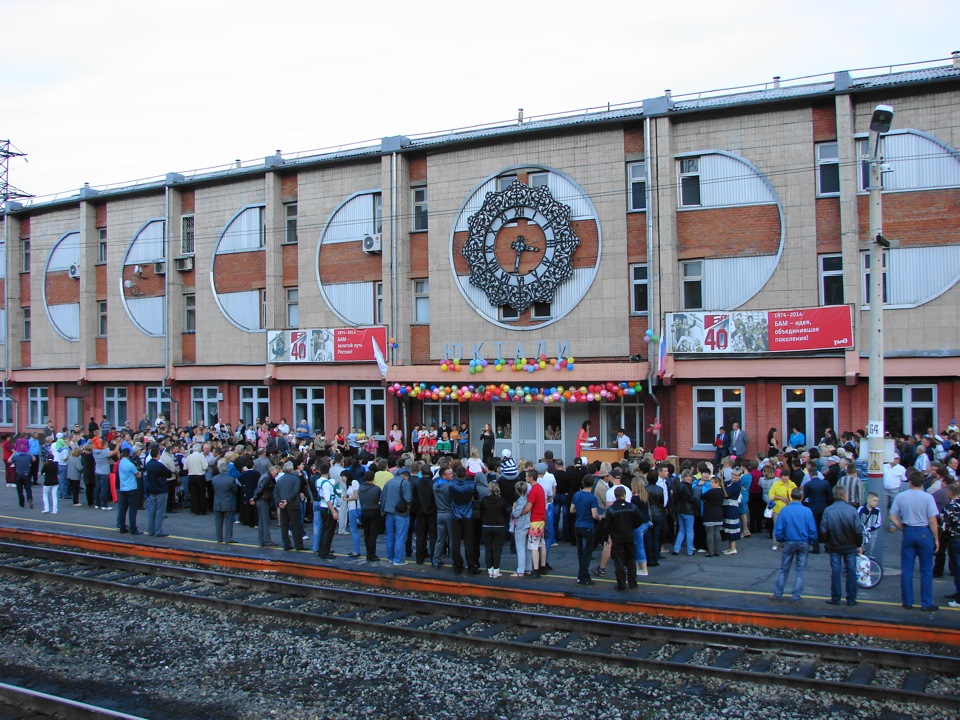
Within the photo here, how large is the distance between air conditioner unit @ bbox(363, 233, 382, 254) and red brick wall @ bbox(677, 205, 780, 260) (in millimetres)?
10439

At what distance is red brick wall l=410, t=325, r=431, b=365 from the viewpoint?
28.1m

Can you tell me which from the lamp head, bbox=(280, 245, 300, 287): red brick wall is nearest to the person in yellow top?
the lamp head

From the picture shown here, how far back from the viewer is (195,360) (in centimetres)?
3325

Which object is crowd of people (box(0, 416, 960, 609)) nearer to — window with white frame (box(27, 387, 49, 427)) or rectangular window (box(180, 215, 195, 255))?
rectangular window (box(180, 215, 195, 255))

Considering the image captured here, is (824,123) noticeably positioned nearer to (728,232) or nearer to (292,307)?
(728,232)

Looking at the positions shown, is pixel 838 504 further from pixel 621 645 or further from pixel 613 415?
pixel 613 415

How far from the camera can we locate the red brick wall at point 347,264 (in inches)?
1141

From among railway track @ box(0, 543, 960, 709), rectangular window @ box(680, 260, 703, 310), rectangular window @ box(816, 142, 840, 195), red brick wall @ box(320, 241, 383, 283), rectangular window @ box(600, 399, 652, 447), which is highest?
rectangular window @ box(816, 142, 840, 195)

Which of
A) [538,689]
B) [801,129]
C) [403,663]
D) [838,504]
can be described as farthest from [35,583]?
[801,129]

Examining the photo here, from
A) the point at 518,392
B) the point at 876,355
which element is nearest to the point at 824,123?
the point at 518,392

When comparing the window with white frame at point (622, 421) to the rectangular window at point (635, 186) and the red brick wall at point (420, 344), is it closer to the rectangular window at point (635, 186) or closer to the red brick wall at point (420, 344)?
the rectangular window at point (635, 186)

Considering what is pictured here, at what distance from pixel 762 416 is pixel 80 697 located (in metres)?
19.0

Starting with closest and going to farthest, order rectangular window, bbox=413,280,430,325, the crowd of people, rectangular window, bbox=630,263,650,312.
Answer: the crowd of people, rectangular window, bbox=630,263,650,312, rectangular window, bbox=413,280,430,325

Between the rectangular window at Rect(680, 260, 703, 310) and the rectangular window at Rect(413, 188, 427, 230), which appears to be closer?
the rectangular window at Rect(680, 260, 703, 310)
